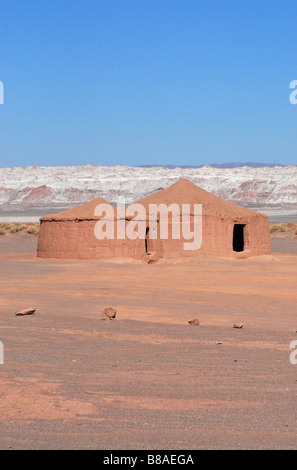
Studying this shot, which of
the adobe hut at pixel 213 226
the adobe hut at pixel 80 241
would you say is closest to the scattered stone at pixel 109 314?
the adobe hut at pixel 80 241

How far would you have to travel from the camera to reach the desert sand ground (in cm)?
420

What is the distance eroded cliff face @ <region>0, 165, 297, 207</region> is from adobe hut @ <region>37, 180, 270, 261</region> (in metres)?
60.1

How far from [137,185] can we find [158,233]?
72458 mm

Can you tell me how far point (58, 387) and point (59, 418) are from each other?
845mm

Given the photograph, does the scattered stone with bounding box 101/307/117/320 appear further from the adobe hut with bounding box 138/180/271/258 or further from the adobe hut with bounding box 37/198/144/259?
the adobe hut with bounding box 138/180/271/258

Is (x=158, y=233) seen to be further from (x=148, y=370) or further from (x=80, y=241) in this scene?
(x=148, y=370)

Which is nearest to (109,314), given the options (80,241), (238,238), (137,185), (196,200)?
(80,241)

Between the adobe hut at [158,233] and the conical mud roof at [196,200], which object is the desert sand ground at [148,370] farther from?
the conical mud roof at [196,200]

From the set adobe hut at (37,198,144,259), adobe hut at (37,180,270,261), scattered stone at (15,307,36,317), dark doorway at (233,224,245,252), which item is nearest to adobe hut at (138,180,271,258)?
adobe hut at (37,180,270,261)

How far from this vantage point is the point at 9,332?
311 inches

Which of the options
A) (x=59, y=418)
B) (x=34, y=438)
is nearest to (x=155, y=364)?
(x=59, y=418)

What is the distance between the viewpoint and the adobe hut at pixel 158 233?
20594 mm
